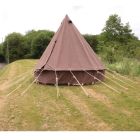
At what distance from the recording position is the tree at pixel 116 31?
181 ft

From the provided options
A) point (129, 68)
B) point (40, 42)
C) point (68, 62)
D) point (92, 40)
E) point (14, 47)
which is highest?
point (92, 40)

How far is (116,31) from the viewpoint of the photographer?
55625 mm

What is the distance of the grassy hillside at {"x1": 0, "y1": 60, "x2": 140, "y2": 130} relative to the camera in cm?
797

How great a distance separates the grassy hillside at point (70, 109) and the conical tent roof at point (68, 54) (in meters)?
1.09

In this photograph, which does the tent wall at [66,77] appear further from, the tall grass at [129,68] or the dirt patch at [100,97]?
the tall grass at [129,68]

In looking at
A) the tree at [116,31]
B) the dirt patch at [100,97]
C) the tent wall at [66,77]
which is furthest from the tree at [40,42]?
the dirt patch at [100,97]

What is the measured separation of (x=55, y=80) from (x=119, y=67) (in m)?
8.46

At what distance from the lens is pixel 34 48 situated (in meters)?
45.7

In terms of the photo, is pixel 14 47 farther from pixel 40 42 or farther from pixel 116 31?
pixel 116 31

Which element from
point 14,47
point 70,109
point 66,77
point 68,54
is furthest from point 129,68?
point 14,47

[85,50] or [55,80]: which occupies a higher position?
[85,50]

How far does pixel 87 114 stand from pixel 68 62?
5.95m
